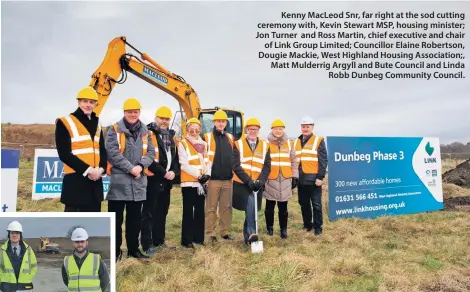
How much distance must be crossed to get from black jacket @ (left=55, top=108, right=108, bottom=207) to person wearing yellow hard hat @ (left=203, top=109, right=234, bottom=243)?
6.05ft

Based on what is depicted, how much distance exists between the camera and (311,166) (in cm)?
636

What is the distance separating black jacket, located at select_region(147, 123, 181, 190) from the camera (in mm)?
5032

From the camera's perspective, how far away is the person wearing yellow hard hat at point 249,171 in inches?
217

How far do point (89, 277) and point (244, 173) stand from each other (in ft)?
9.54

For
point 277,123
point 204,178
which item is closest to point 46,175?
point 204,178

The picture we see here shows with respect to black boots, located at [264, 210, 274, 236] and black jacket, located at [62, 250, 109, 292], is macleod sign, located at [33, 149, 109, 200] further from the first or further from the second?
black jacket, located at [62, 250, 109, 292]

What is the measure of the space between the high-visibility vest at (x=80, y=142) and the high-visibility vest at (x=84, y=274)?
129cm

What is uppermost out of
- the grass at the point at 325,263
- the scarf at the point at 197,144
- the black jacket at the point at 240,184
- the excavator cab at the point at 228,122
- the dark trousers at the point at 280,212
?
the excavator cab at the point at 228,122

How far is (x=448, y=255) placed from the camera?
5.24 metres

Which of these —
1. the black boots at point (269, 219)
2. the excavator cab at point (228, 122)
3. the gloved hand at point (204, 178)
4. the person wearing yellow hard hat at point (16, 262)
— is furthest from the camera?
the excavator cab at point (228, 122)

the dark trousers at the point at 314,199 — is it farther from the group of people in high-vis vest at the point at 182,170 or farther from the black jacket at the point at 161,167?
the black jacket at the point at 161,167

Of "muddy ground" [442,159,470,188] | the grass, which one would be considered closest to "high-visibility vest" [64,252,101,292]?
the grass

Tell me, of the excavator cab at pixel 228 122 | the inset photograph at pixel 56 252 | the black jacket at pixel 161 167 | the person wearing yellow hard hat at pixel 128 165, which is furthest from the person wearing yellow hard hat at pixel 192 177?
the excavator cab at pixel 228 122

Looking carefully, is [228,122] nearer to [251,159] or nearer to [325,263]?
[251,159]
